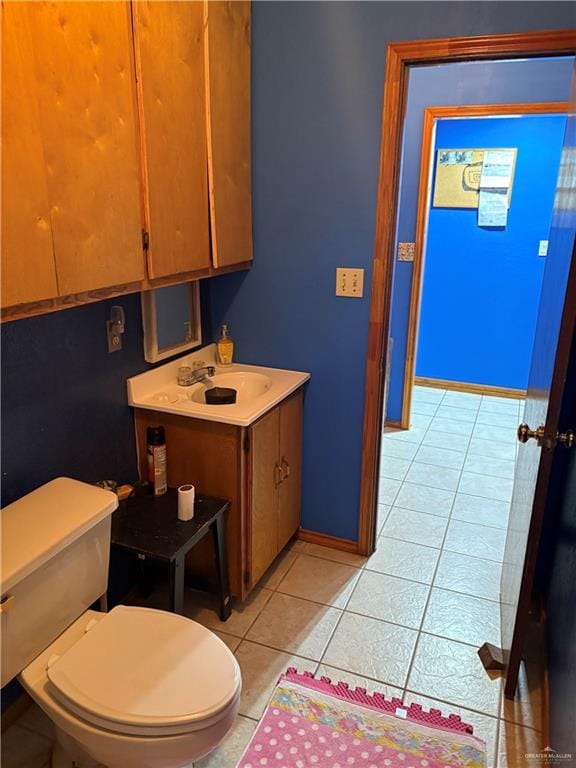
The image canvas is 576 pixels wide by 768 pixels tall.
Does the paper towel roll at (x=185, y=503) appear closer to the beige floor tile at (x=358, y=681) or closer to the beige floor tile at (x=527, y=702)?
the beige floor tile at (x=358, y=681)

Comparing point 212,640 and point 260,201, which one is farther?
point 260,201

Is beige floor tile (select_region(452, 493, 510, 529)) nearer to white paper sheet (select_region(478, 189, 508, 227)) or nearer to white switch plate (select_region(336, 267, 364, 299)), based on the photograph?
white switch plate (select_region(336, 267, 364, 299))

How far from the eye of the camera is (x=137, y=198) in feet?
5.12

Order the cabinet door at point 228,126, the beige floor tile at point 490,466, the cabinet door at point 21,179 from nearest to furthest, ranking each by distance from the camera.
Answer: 1. the cabinet door at point 21,179
2. the cabinet door at point 228,126
3. the beige floor tile at point 490,466

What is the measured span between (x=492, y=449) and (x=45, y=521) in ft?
9.45

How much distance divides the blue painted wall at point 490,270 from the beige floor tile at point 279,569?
275 centimetres

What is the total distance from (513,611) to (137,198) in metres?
1.70

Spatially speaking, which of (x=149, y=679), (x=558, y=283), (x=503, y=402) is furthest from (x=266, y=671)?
(x=503, y=402)

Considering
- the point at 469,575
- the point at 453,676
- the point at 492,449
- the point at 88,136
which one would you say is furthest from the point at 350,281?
the point at 492,449

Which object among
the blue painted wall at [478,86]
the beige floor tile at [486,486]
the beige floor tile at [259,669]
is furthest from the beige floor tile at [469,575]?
the blue painted wall at [478,86]

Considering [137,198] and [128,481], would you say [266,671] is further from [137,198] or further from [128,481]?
[137,198]

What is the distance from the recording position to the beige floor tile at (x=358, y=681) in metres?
1.78

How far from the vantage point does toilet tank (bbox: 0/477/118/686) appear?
1257 millimetres

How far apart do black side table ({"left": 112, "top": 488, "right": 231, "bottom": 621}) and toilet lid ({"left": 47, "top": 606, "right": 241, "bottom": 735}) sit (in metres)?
0.22
